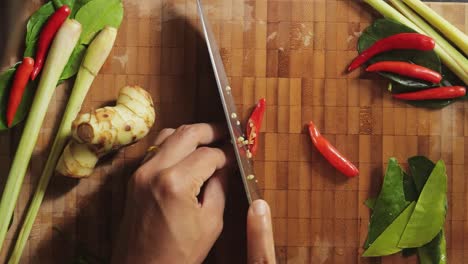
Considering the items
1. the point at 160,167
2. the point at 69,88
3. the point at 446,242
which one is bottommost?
the point at 446,242

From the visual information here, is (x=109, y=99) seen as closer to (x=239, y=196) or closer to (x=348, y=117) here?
(x=239, y=196)

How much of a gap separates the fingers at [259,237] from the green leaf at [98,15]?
75cm

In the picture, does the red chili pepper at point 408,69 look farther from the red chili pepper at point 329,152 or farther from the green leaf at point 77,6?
the green leaf at point 77,6

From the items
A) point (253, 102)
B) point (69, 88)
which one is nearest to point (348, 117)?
point (253, 102)

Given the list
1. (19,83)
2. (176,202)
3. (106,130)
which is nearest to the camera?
(176,202)

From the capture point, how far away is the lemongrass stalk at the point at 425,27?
174cm

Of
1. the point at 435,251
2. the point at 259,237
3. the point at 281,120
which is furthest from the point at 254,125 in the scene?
the point at 435,251

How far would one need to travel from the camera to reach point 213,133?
168 centimetres

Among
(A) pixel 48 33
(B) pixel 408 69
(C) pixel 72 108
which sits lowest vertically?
(C) pixel 72 108

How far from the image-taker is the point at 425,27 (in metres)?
1.76

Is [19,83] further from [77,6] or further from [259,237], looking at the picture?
[259,237]

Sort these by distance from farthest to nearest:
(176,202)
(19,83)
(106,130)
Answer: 1. (19,83)
2. (106,130)
3. (176,202)

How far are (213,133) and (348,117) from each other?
45 cm

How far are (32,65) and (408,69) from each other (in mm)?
1196
